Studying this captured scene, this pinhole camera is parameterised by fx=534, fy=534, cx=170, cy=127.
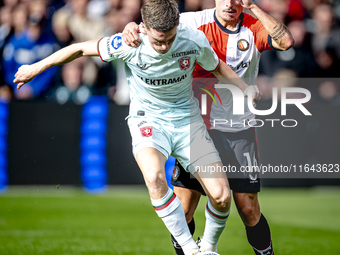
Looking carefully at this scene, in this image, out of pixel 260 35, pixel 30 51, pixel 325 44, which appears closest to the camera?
pixel 260 35

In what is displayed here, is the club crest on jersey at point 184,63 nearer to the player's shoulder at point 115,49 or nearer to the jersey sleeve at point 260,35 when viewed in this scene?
the player's shoulder at point 115,49

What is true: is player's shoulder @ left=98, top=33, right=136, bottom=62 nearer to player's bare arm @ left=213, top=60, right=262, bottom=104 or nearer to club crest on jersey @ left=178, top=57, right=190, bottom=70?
club crest on jersey @ left=178, top=57, right=190, bottom=70

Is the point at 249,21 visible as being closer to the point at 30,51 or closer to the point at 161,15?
the point at 161,15

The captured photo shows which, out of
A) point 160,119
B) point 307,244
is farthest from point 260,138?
point 160,119

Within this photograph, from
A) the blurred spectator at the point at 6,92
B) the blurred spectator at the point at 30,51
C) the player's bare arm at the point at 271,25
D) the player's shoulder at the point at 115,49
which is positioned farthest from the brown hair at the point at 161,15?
the blurred spectator at the point at 6,92

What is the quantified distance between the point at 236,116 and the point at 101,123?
17.9 feet

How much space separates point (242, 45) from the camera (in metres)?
5.66

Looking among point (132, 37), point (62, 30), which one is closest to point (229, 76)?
point (132, 37)

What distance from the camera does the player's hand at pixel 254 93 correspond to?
5145mm

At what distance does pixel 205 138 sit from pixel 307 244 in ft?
8.37

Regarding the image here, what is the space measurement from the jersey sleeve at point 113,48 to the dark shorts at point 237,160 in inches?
55.7

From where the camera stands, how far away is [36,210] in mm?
9297

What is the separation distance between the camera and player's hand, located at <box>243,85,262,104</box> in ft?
16.9

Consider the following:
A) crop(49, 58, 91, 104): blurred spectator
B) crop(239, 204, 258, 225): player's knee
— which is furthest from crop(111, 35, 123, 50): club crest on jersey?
crop(49, 58, 91, 104): blurred spectator
